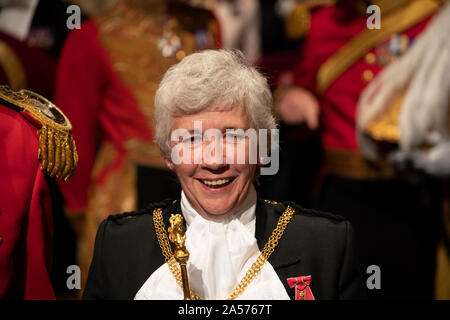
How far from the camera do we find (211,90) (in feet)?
3.11

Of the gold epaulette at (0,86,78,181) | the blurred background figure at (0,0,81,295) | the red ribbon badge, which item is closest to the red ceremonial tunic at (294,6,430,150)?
the blurred background figure at (0,0,81,295)

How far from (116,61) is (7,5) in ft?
1.07

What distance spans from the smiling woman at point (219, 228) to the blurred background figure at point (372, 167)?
2.16ft

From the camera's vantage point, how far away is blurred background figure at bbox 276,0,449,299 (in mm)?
1800

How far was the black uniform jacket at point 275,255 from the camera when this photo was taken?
1013mm

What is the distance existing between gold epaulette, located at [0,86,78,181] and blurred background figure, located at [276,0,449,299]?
830mm

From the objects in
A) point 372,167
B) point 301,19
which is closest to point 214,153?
point 372,167

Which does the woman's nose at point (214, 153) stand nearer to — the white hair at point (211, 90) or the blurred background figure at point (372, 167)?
the white hair at point (211, 90)

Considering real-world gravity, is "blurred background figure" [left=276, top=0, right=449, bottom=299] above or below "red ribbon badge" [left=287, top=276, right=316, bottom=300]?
above

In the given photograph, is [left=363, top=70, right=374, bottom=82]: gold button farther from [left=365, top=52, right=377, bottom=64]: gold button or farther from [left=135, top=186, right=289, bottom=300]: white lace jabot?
[left=135, top=186, right=289, bottom=300]: white lace jabot

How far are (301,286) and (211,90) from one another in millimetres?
327

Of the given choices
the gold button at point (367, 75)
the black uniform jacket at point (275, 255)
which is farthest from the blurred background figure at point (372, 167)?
the black uniform jacket at point (275, 255)

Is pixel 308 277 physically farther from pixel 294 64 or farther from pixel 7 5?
pixel 294 64
